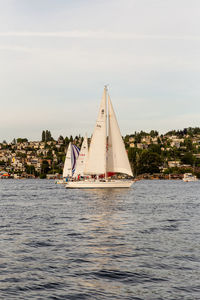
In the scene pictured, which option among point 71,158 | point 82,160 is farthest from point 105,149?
point 71,158

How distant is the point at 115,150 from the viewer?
73.8 metres

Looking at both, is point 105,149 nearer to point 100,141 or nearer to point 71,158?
point 100,141

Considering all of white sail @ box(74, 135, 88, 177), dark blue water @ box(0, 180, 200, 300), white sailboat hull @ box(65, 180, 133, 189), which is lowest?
dark blue water @ box(0, 180, 200, 300)

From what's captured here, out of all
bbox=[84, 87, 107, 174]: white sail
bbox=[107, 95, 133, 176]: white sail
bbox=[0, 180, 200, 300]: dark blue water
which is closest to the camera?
bbox=[0, 180, 200, 300]: dark blue water

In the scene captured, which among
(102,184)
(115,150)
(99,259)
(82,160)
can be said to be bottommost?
(99,259)

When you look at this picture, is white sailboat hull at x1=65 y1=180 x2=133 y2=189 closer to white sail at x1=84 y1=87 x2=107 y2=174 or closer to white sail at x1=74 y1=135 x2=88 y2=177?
white sail at x1=84 y1=87 x2=107 y2=174

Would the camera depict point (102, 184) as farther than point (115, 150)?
No

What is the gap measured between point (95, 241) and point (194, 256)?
580 centimetres

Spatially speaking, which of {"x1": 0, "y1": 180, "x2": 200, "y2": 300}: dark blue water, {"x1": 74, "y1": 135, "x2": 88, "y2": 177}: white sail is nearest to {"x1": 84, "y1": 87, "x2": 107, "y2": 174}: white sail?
{"x1": 74, "y1": 135, "x2": 88, "y2": 177}: white sail

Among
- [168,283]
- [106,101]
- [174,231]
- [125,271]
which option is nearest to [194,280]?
[168,283]

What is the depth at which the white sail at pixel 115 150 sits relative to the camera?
242ft

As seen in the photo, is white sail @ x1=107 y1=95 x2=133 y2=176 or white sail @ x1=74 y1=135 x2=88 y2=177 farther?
white sail @ x1=74 y1=135 x2=88 y2=177

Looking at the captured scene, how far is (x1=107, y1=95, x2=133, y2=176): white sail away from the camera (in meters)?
73.7

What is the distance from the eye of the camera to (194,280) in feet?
52.0
